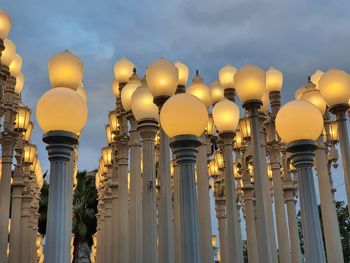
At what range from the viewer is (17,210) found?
1568 cm

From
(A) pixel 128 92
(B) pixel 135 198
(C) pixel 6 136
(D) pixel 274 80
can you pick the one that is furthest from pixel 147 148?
(C) pixel 6 136

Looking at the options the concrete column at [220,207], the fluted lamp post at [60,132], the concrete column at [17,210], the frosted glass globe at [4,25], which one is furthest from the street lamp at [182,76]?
the concrete column at [17,210]

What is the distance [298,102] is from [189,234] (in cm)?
230

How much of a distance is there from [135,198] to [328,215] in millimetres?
4266

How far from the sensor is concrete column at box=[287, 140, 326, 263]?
22.0 feet

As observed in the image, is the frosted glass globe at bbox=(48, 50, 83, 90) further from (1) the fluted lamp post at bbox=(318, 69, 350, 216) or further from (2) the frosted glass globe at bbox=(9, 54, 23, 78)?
(2) the frosted glass globe at bbox=(9, 54, 23, 78)

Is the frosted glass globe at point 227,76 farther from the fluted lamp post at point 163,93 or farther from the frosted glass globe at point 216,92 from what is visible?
the fluted lamp post at point 163,93

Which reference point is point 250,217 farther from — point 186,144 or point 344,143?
point 186,144

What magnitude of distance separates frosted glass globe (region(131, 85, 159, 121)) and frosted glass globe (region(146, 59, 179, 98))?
20.6 inches

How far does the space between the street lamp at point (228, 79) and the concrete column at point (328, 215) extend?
2.64m

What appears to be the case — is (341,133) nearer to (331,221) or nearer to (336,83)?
(336,83)

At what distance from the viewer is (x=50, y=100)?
6043 millimetres

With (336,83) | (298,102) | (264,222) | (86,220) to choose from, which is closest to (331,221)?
(264,222)

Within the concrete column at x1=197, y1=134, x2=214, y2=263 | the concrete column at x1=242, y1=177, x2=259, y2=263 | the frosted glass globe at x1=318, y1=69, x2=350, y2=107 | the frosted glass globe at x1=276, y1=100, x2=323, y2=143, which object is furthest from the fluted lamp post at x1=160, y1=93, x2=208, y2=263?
the concrete column at x1=242, y1=177, x2=259, y2=263
